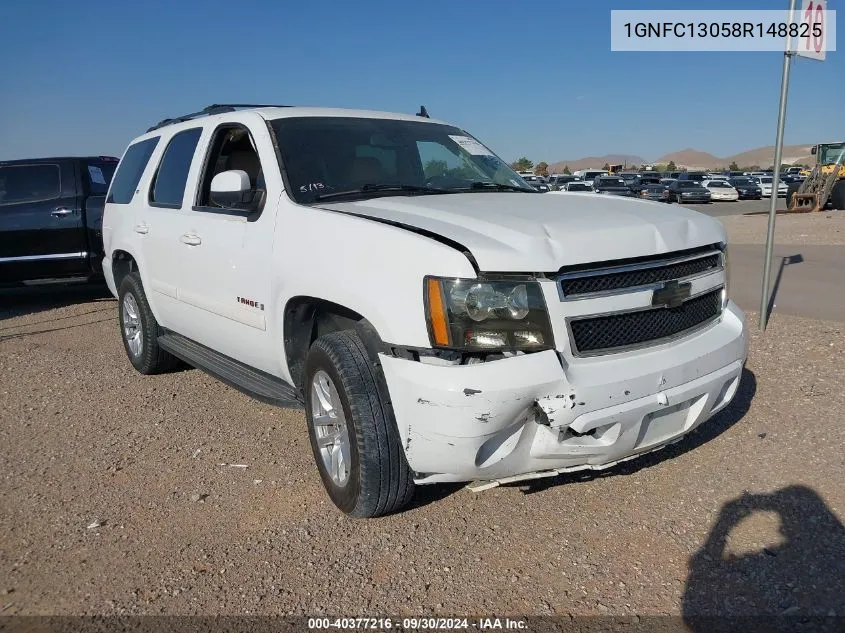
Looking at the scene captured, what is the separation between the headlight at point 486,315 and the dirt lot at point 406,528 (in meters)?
0.98

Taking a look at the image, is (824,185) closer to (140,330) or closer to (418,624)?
(140,330)

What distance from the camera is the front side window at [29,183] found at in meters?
8.84

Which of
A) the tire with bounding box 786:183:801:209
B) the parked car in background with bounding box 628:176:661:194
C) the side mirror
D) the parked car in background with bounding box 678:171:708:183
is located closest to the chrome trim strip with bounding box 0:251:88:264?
the side mirror

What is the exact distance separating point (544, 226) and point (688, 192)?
1386 inches

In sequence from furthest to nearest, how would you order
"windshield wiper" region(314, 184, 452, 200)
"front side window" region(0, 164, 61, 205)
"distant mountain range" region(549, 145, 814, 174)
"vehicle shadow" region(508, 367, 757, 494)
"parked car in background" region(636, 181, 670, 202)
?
"distant mountain range" region(549, 145, 814, 174), "parked car in background" region(636, 181, 670, 202), "front side window" region(0, 164, 61, 205), "windshield wiper" region(314, 184, 452, 200), "vehicle shadow" region(508, 367, 757, 494)

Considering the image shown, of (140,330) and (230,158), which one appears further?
(140,330)

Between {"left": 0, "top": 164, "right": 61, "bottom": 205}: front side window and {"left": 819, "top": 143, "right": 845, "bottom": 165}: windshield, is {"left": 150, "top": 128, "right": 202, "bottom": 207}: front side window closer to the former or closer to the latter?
{"left": 0, "top": 164, "right": 61, "bottom": 205}: front side window

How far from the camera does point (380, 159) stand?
4.19m

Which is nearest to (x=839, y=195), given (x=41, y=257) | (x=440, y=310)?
(x=41, y=257)

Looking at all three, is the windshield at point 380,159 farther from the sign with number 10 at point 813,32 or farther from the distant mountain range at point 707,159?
the distant mountain range at point 707,159

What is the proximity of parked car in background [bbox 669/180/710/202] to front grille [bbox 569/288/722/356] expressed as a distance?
3420cm

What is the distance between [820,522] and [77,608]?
313cm

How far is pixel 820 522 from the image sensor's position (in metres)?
3.18

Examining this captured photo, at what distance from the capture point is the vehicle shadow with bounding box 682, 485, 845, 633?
2.55 meters
